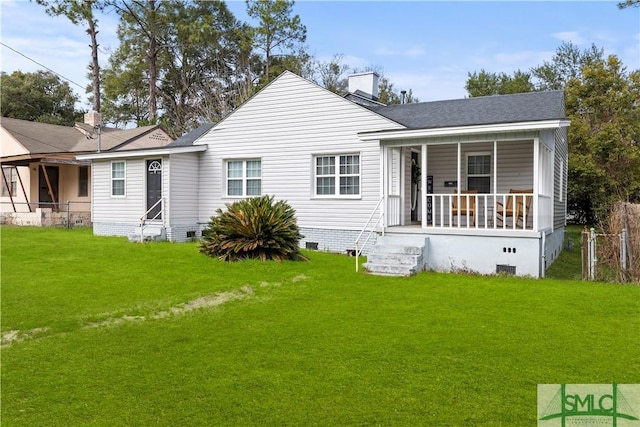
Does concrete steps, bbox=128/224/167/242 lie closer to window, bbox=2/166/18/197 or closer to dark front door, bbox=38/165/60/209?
dark front door, bbox=38/165/60/209

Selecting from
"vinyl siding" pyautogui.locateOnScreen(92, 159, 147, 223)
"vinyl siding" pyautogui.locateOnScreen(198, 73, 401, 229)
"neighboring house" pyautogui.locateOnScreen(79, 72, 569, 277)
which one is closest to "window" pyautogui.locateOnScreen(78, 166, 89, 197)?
"vinyl siding" pyautogui.locateOnScreen(92, 159, 147, 223)

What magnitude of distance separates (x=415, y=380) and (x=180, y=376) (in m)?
2.14

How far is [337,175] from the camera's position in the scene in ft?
45.4

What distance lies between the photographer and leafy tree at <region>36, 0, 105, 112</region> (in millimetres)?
27656

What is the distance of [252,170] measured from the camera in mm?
15531

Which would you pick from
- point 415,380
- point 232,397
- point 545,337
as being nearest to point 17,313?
point 232,397

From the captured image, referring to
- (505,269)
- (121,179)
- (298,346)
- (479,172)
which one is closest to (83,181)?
(121,179)

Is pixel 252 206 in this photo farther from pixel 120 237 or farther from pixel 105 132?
pixel 105 132

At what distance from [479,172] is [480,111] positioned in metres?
1.61

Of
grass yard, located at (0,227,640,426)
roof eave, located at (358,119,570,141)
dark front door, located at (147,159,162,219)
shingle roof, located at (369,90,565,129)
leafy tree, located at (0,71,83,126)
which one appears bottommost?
grass yard, located at (0,227,640,426)

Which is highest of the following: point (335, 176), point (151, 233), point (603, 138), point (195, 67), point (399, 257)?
point (195, 67)

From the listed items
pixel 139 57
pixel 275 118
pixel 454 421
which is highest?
pixel 139 57

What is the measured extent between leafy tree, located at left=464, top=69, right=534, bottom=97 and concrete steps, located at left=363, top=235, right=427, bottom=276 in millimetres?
28237

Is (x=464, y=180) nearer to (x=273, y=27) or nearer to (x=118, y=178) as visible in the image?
(x=118, y=178)
